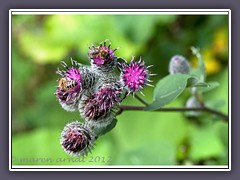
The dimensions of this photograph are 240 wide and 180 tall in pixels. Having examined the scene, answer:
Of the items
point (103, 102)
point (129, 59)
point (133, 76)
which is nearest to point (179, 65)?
point (133, 76)

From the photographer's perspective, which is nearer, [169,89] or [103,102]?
[103,102]

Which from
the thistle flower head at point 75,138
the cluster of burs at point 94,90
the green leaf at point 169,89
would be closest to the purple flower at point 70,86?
the cluster of burs at point 94,90

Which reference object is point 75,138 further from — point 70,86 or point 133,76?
point 133,76

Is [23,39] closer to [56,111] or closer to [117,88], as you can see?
[56,111]

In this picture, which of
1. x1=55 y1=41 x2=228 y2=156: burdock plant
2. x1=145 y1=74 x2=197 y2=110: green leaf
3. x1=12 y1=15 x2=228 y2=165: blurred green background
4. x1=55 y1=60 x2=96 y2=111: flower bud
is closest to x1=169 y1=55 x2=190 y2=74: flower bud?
x1=145 y1=74 x2=197 y2=110: green leaf

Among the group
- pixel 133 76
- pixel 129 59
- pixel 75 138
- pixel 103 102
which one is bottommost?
pixel 75 138

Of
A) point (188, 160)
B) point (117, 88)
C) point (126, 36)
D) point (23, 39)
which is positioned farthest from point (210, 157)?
point (23, 39)
